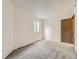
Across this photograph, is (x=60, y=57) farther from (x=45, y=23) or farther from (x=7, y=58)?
(x=45, y=23)

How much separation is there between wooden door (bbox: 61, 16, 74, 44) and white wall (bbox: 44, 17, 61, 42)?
0.39 meters

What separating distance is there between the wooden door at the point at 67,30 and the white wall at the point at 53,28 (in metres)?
0.39

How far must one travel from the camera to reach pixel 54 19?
30.7 ft

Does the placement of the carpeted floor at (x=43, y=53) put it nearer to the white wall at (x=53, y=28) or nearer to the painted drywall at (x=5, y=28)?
the painted drywall at (x=5, y=28)

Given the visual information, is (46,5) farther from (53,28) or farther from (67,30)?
(53,28)

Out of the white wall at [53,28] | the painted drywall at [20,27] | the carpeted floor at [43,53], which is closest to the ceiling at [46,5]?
the painted drywall at [20,27]

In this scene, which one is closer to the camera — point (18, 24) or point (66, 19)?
point (18, 24)

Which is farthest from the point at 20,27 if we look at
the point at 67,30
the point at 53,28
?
the point at 53,28

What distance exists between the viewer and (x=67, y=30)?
8.05 m

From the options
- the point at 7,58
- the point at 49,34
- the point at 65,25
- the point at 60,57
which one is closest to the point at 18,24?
the point at 7,58

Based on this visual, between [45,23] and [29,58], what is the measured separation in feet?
24.9

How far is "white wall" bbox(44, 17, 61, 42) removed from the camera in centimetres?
881

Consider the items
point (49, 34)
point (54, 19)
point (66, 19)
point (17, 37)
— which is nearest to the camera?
point (17, 37)

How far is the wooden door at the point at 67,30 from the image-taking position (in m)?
7.71
